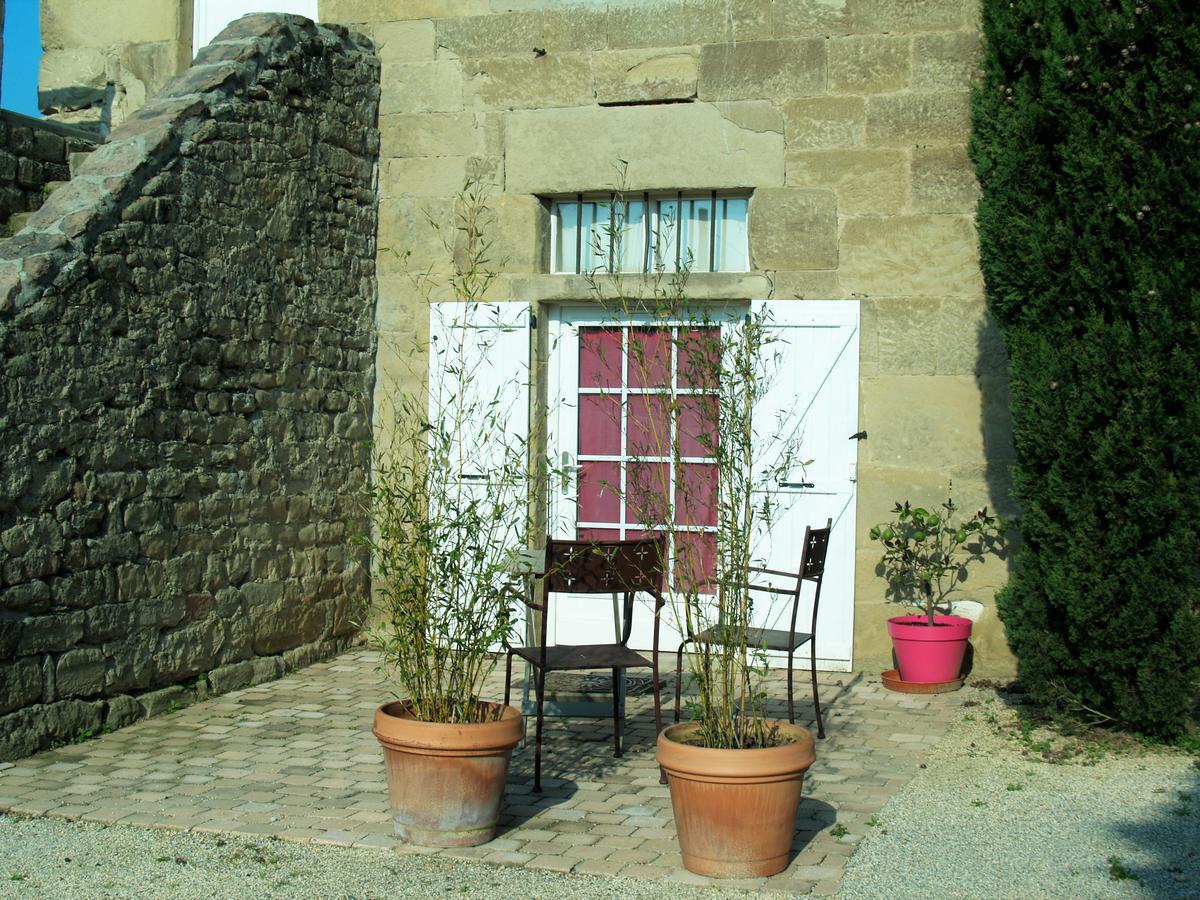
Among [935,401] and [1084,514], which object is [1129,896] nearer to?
[1084,514]

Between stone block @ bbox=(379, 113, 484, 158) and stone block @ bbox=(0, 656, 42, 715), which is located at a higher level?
stone block @ bbox=(379, 113, 484, 158)

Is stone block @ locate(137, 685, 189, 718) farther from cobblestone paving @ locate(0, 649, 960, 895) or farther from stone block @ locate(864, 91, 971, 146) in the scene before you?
stone block @ locate(864, 91, 971, 146)

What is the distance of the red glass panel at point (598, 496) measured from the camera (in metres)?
7.43

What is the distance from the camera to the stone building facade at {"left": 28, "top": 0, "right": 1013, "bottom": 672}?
693 centimetres


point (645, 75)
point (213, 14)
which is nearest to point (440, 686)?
point (645, 75)

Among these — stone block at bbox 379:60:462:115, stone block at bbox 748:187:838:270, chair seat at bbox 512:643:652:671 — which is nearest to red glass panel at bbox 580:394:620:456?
stone block at bbox 748:187:838:270

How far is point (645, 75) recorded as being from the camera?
7.34 m

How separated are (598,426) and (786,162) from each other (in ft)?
5.62

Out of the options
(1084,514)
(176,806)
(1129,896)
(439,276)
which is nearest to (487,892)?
(176,806)

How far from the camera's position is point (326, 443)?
7289mm

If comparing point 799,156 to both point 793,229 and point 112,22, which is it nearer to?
point 793,229

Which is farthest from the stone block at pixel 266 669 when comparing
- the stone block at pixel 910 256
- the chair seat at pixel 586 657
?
the stone block at pixel 910 256

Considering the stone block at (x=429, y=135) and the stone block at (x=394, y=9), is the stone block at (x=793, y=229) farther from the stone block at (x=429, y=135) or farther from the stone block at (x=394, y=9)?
the stone block at (x=394, y=9)

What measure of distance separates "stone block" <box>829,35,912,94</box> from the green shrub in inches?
57.2
